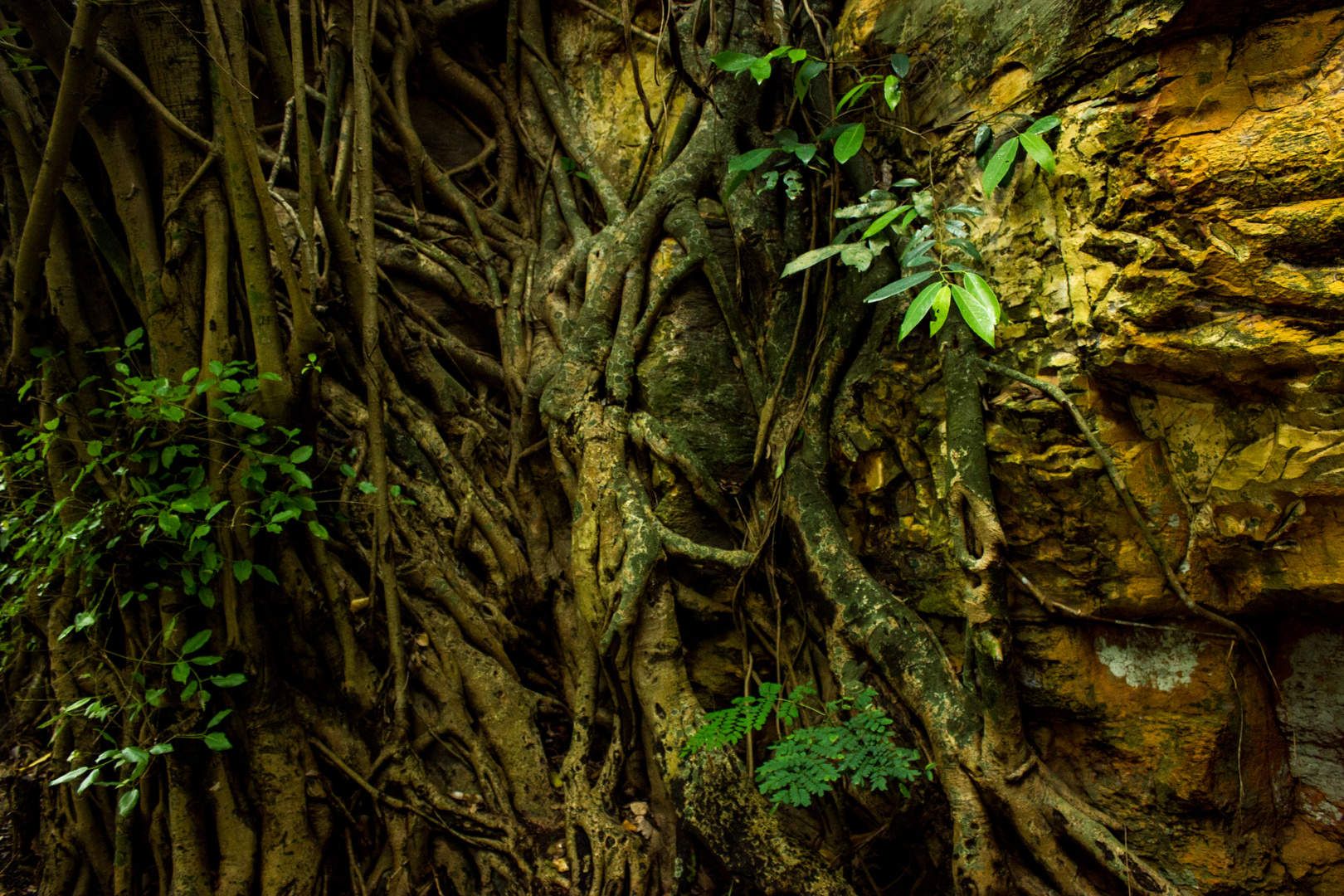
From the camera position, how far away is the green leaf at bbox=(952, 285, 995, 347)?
5.09 feet

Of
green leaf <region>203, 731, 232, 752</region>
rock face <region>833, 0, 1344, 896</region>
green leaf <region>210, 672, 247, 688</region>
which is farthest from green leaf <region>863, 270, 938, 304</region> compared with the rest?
green leaf <region>203, 731, 232, 752</region>

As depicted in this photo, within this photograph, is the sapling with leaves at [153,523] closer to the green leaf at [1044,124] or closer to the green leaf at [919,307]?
the green leaf at [919,307]

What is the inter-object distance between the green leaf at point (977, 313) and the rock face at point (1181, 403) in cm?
42

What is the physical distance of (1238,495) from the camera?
5.32 feet

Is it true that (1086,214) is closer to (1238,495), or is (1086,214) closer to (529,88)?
(1238,495)

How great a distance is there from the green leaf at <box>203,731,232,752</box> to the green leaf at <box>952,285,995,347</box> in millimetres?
2401

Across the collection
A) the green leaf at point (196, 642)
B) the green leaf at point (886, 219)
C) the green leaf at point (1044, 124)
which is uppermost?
the green leaf at point (1044, 124)

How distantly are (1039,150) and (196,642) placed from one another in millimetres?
2786

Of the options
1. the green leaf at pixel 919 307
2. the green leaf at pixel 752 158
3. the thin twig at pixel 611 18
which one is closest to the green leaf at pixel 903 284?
the green leaf at pixel 919 307

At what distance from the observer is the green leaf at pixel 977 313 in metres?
1.55

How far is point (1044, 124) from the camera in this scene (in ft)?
5.79

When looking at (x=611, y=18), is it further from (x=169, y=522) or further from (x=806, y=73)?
(x=169, y=522)

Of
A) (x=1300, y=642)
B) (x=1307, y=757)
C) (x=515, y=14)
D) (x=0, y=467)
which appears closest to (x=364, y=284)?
(x=0, y=467)

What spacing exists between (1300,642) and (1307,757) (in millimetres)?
322
